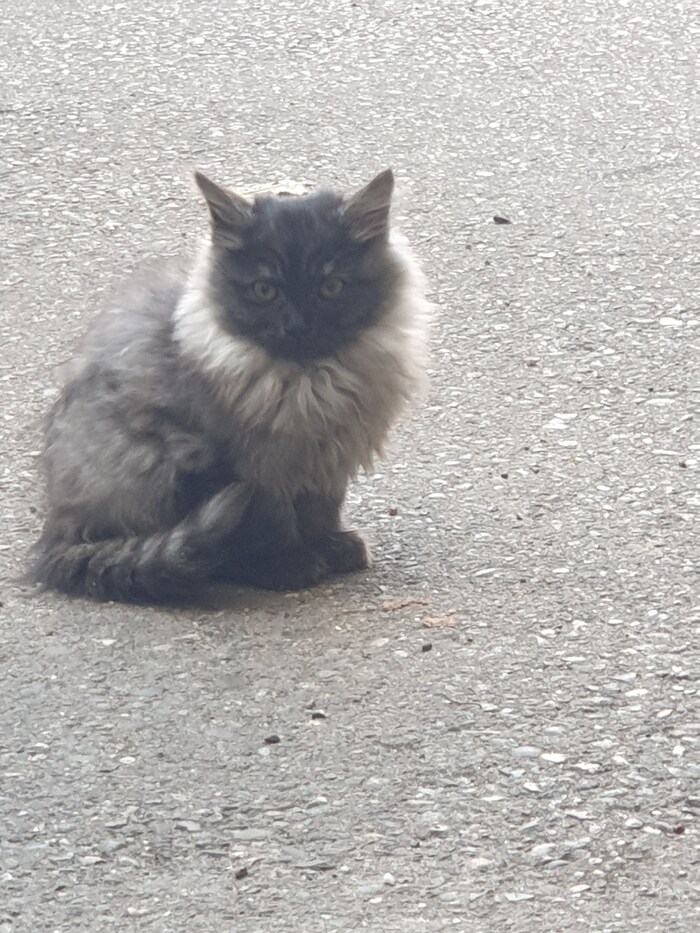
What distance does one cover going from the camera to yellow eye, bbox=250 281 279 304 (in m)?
4.12

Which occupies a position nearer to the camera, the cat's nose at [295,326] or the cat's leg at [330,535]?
the cat's nose at [295,326]

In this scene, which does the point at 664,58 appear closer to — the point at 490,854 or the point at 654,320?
the point at 654,320

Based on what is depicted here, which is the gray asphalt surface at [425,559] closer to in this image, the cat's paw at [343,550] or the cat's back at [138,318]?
the cat's paw at [343,550]

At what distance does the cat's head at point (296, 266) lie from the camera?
13.4 feet

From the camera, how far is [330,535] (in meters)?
4.39

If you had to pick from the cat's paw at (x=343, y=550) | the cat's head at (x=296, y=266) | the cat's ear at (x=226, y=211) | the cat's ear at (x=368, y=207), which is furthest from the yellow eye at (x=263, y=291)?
the cat's paw at (x=343, y=550)

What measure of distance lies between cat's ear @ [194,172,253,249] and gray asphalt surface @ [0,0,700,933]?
97 centimetres

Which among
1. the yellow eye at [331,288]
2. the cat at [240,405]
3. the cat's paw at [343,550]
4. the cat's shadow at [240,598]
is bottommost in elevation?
the cat's shadow at [240,598]

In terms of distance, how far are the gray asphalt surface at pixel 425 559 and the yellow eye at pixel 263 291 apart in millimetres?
813

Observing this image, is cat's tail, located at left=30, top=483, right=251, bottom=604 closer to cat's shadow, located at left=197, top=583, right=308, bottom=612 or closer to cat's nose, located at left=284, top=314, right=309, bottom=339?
cat's shadow, located at left=197, top=583, right=308, bottom=612

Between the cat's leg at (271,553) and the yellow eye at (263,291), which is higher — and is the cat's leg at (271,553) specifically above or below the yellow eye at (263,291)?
below

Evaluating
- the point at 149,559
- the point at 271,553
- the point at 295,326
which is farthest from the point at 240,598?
the point at 295,326

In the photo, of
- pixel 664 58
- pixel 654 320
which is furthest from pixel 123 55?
pixel 654 320

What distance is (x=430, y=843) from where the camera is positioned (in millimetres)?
3242
